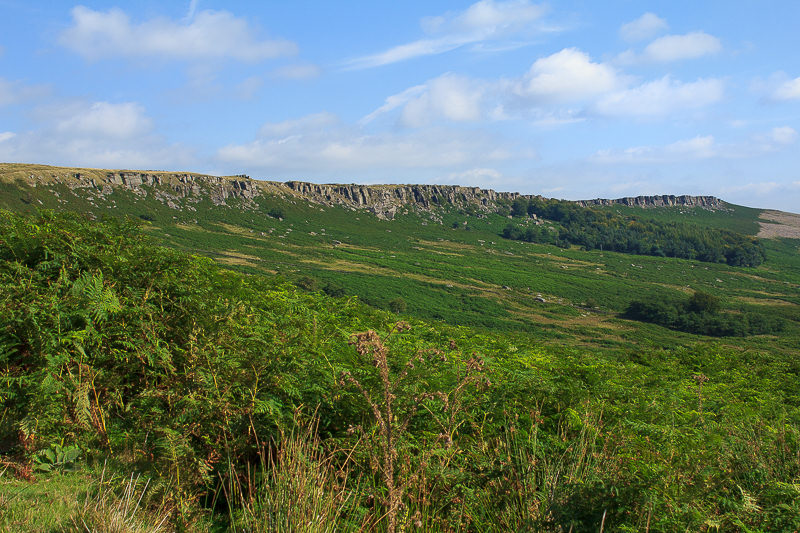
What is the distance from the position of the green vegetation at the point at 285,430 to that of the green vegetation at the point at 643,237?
153m

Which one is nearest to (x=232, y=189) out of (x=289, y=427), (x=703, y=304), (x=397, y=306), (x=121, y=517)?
(x=397, y=306)

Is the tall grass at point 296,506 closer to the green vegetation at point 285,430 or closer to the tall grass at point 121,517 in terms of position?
the green vegetation at point 285,430

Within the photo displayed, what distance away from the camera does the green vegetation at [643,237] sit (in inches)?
5487

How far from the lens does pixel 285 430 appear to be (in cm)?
377

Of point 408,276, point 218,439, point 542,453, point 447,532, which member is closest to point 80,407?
point 218,439

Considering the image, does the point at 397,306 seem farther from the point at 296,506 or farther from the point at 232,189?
the point at 232,189

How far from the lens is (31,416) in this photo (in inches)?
155

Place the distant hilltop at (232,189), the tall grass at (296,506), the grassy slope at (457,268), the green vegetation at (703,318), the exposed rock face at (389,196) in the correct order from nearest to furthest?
the tall grass at (296,506), the grassy slope at (457,268), the green vegetation at (703,318), the distant hilltop at (232,189), the exposed rock face at (389,196)

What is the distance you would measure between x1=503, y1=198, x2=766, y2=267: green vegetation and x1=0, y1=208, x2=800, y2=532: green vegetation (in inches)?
6027

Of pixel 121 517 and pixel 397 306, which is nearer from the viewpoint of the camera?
pixel 121 517

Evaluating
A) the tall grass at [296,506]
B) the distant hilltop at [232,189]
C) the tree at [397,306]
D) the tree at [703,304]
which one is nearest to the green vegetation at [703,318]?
the tree at [703,304]

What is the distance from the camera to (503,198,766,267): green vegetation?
13938 centimetres

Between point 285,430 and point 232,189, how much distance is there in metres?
142

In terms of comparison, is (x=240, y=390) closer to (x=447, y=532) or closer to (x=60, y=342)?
(x=60, y=342)
